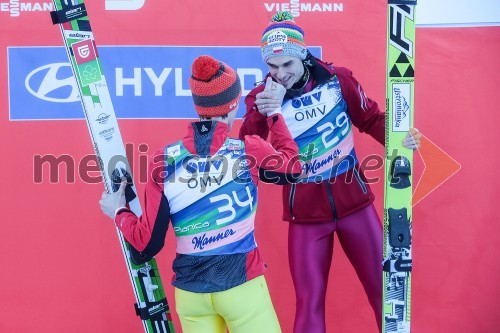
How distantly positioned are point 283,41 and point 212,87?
0.53 metres

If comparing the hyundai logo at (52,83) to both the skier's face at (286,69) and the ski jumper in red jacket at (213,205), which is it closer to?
the skier's face at (286,69)

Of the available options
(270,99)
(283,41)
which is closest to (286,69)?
(283,41)

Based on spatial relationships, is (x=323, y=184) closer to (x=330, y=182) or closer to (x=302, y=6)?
(x=330, y=182)

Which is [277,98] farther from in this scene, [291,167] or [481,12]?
[481,12]

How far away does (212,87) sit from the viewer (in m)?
2.39

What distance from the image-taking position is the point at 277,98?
2.65m

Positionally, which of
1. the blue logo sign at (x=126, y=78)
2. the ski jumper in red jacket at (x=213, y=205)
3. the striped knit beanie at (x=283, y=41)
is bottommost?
the ski jumper in red jacket at (x=213, y=205)

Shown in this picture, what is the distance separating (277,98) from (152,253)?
0.75 metres

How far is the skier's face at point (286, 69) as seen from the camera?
111 inches

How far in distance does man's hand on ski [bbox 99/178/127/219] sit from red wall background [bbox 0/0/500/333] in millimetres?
919

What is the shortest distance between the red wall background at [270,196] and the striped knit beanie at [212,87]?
45.6 inches

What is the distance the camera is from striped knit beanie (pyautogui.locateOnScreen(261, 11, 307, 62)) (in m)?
2.79

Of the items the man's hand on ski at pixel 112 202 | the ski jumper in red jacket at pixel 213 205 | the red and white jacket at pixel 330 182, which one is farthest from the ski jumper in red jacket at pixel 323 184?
the man's hand on ski at pixel 112 202

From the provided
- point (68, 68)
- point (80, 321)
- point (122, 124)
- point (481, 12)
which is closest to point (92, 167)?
point (122, 124)
